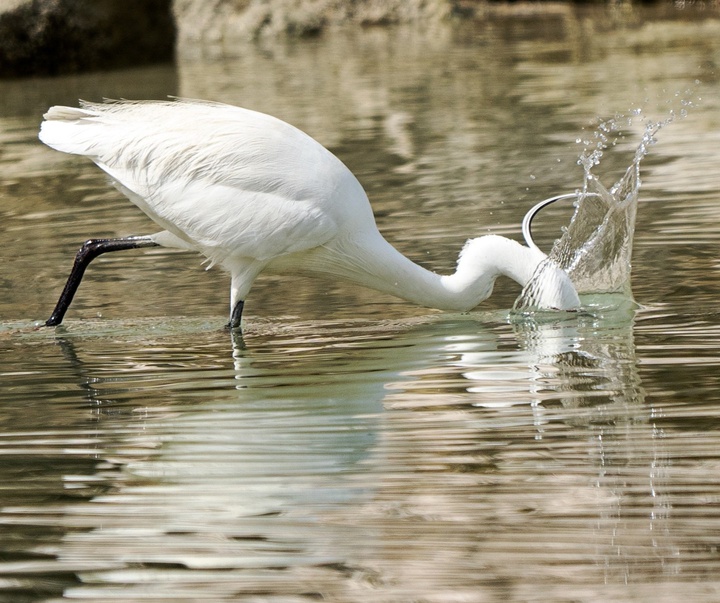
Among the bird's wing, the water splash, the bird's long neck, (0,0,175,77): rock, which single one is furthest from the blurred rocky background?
the bird's long neck

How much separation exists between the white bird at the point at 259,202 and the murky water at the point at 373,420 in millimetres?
262

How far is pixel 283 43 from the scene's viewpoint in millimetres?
26219

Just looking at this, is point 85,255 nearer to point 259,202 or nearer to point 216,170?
point 216,170

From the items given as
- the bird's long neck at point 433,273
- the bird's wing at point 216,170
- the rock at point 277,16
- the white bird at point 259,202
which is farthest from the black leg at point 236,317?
the rock at point 277,16

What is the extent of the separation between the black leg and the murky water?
0.22 feet

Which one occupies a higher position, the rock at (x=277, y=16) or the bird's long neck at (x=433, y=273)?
the rock at (x=277, y=16)

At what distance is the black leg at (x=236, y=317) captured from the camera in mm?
6523

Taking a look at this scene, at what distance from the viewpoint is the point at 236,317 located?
258 inches

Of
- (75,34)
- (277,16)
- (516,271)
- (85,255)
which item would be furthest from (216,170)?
(277,16)

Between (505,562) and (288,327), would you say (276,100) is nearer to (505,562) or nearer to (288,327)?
(288,327)

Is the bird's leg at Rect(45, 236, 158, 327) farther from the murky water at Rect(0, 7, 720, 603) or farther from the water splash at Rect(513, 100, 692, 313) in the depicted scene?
the water splash at Rect(513, 100, 692, 313)

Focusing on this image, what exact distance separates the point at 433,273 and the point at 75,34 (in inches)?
587

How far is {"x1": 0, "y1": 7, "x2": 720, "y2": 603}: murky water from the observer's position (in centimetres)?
354

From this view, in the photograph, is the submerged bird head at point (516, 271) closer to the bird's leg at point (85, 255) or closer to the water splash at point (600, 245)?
the water splash at point (600, 245)
